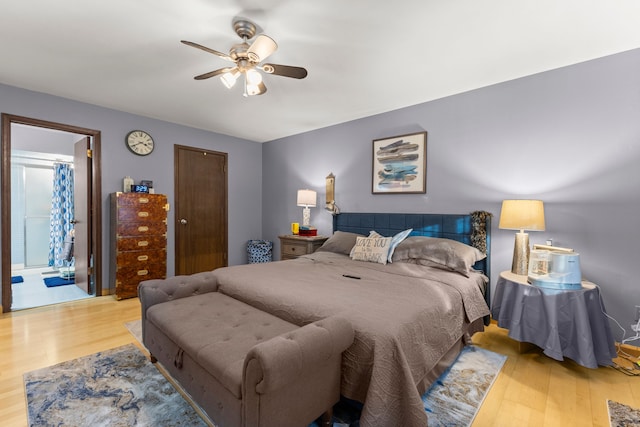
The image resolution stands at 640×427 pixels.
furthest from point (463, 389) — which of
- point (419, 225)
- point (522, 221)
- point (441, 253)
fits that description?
point (419, 225)

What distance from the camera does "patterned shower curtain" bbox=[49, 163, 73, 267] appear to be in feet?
17.8

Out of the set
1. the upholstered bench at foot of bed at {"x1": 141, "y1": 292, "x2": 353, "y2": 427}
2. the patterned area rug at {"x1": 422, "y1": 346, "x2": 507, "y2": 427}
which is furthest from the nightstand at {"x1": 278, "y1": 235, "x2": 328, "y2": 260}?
the patterned area rug at {"x1": 422, "y1": 346, "x2": 507, "y2": 427}

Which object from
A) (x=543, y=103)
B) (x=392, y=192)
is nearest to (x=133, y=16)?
(x=392, y=192)

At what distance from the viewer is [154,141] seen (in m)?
4.26

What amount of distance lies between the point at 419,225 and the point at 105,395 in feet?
10.2

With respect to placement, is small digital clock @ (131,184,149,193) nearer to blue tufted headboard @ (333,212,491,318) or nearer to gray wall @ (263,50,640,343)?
blue tufted headboard @ (333,212,491,318)

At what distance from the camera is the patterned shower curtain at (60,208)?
543 centimetres

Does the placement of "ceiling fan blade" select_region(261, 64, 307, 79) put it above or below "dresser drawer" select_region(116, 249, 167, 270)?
above

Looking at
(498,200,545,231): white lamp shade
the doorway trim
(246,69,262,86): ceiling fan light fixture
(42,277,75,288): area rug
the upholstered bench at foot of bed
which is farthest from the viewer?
(42,277,75,288): area rug

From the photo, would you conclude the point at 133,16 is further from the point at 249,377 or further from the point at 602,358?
the point at 602,358

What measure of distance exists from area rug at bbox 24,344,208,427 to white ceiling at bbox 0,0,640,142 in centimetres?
248

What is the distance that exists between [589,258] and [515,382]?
4.27 ft

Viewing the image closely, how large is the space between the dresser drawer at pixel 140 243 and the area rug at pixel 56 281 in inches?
71.5

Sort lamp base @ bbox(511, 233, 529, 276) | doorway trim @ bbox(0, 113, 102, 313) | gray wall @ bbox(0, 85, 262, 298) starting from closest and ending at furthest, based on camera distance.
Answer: lamp base @ bbox(511, 233, 529, 276)
doorway trim @ bbox(0, 113, 102, 313)
gray wall @ bbox(0, 85, 262, 298)
